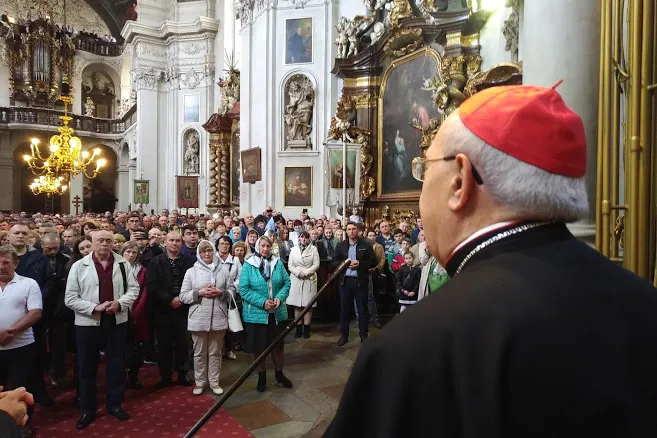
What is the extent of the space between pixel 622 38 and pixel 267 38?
1474 cm

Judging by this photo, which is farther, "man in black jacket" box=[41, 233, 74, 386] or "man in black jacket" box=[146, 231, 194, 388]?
"man in black jacket" box=[146, 231, 194, 388]

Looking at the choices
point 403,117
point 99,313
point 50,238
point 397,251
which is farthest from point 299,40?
point 99,313

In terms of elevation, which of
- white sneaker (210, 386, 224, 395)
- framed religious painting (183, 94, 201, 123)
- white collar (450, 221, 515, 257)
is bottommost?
white sneaker (210, 386, 224, 395)

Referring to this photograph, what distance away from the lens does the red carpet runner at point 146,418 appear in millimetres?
4723

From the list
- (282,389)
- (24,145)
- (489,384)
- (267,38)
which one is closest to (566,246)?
(489,384)

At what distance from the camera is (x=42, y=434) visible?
4715 mm

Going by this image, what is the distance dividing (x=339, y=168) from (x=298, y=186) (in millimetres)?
3202

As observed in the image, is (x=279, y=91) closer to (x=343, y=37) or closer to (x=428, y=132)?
(x=343, y=37)

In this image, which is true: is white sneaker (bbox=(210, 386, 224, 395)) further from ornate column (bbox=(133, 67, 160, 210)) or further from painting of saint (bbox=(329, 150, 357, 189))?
ornate column (bbox=(133, 67, 160, 210))

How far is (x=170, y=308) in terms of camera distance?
5867mm

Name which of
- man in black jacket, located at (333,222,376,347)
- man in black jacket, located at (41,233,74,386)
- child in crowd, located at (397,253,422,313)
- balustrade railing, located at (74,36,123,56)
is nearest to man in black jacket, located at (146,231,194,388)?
man in black jacket, located at (41,233,74,386)

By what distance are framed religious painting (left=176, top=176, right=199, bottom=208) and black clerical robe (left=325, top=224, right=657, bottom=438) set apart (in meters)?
23.5

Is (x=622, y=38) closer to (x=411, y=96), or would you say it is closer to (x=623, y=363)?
(x=623, y=363)

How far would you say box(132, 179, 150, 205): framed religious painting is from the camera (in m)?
25.7
